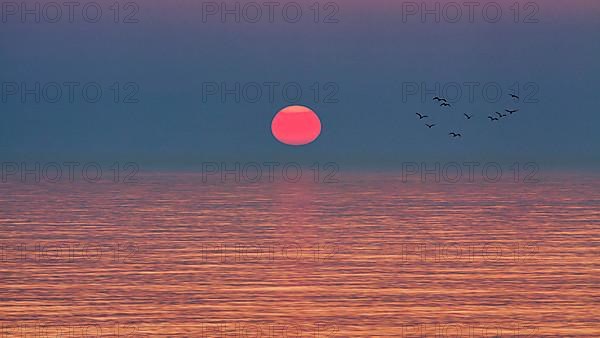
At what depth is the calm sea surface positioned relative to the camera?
75.1 ft

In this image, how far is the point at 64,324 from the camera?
74.9 ft

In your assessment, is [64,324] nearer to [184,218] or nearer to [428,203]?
[184,218]

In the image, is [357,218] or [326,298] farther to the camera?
[357,218]

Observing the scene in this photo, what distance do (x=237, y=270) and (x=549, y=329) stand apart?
10.4 m

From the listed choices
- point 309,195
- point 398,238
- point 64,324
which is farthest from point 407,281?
point 309,195

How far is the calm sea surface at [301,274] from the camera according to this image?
22.9 metres

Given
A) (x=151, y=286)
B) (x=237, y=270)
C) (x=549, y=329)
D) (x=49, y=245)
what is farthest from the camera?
(x=49, y=245)

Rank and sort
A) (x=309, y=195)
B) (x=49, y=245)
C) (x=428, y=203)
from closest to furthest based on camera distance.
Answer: (x=49, y=245) → (x=428, y=203) → (x=309, y=195)

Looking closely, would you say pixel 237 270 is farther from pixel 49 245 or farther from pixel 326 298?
pixel 49 245

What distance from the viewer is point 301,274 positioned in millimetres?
29953

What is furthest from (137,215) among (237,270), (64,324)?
(64,324)

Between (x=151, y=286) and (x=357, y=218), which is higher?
(x=357, y=218)

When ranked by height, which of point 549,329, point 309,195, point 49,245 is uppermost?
point 309,195

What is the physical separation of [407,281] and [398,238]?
11.8m
